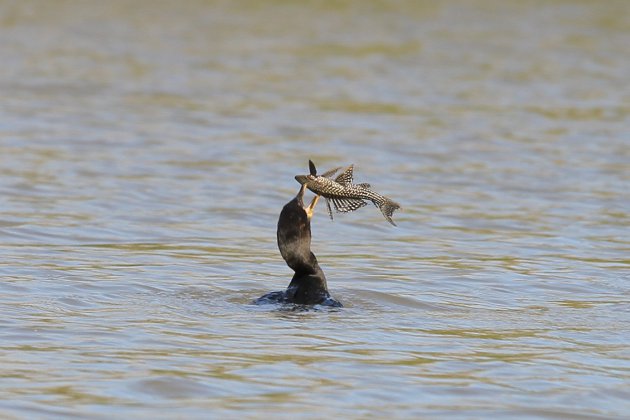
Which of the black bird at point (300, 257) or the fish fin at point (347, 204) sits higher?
the fish fin at point (347, 204)

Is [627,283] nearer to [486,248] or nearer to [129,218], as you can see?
[486,248]

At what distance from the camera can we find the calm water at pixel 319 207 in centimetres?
673

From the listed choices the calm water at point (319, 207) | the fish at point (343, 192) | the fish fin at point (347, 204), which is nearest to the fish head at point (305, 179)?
the fish at point (343, 192)

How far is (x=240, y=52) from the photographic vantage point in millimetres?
20891

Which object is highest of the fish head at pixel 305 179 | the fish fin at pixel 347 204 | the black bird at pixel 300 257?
the fish head at pixel 305 179

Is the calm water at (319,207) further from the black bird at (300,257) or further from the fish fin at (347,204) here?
the fish fin at (347,204)

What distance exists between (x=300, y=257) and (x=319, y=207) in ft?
15.8

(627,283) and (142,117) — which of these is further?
(142,117)

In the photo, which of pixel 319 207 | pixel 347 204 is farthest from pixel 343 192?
pixel 319 207

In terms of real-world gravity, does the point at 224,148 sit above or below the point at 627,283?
above

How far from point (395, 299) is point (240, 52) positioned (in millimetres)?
12314

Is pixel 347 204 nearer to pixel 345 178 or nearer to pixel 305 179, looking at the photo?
pixel 345 178

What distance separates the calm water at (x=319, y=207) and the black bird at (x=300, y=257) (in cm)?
21

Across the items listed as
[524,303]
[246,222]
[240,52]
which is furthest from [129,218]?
[240,52]
